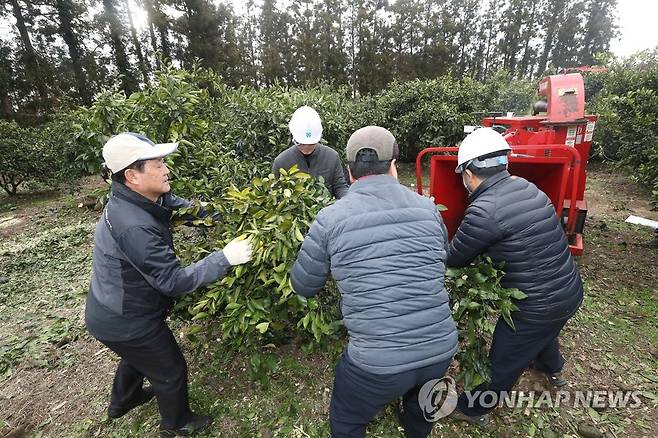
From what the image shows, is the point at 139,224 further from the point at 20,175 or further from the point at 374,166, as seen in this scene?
the point at 20,175

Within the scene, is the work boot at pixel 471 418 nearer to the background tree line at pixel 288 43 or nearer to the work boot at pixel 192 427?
the work boot at pixel 192 427

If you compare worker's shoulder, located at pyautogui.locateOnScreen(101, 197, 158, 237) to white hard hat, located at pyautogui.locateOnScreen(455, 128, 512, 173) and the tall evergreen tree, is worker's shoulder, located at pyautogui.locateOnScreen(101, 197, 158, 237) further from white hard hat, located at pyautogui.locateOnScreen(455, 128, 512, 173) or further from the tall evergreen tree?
the tall evergreen tree

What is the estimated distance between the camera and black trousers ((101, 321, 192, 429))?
1981 mm

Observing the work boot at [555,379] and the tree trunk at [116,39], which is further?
the tree trunk at [116,39]

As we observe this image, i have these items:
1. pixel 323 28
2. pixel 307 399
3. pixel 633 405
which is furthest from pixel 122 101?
pixel 323 28

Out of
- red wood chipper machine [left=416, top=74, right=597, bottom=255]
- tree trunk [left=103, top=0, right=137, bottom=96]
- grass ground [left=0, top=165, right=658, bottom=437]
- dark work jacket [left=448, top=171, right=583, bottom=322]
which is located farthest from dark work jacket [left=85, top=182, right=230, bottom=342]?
tree trunk [left=103, top=0, right=137, bottom=96]

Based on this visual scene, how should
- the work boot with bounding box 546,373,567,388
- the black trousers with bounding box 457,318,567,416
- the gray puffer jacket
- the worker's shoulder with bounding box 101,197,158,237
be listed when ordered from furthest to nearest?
the work boot with bounding box 546,373,567,388 < the black trousers with bounding box 457,318,567,416 < the worker's shoulder with bounding box 101,197,158,237 < the gray puffer jacket

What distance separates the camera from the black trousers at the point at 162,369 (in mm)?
1981

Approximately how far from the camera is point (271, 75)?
2775 cm

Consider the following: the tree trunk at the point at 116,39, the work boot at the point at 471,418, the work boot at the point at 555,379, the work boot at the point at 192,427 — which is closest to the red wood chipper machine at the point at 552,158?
the work boot at the point at 555,379

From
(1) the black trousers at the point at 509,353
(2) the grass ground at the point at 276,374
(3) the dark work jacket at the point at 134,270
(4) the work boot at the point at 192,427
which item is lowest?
(2) the grass ground at the point at 276,374

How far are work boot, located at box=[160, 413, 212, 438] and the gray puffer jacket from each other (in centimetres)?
137

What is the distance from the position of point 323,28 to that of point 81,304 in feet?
98.6

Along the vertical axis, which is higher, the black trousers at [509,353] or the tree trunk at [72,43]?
the tree trunk at [72,43]
